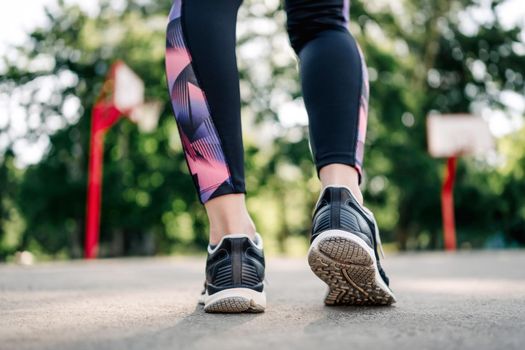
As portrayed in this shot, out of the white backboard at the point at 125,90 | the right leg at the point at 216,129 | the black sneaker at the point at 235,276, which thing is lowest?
the black sneaker at the point at 235,276

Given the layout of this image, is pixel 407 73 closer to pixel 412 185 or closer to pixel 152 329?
pixel 412 185

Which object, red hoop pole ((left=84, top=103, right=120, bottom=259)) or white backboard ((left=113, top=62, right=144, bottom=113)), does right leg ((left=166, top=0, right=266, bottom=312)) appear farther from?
white backboard ((left=113, top=62, right=144, bottom=113))

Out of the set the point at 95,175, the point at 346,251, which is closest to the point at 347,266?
the point at 346,251

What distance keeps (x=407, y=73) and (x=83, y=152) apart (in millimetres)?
8009

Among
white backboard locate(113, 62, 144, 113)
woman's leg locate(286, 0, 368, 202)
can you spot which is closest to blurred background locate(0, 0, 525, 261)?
white backboard locate(113, 62, 144, 113)

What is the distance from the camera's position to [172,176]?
14.4m

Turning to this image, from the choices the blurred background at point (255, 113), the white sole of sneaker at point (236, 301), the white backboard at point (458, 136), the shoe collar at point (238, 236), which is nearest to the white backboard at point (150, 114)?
the blurred background at point (255, 113)

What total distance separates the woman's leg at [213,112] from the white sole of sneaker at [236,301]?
12 centimetres

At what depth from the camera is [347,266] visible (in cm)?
105

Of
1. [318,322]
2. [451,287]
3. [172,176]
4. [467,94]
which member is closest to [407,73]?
[467,94]

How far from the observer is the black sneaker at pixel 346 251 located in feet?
3.43

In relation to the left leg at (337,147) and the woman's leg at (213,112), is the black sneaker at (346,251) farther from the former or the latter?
the woman's leg at (213,112)

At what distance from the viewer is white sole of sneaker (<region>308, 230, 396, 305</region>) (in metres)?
1.04

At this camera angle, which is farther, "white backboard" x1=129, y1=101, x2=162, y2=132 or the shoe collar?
"white backboard" x1=129, y1=101, x2=162, y2=132
